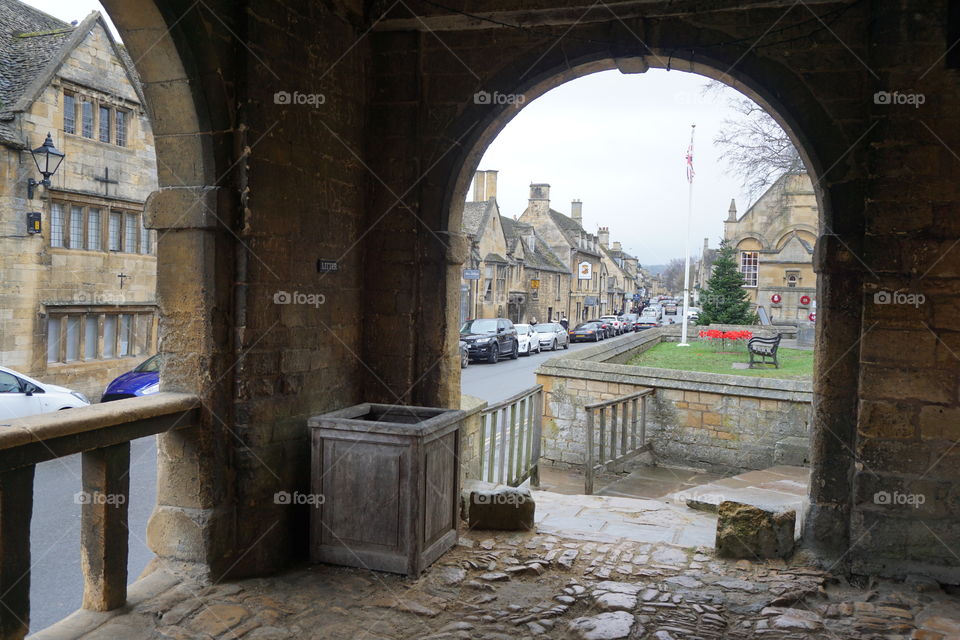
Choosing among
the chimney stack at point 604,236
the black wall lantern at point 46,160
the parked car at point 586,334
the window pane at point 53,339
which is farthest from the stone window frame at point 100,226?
the chimney stack at point 604,236

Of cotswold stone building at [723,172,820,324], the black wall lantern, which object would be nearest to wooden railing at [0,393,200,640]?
the black wall lantern

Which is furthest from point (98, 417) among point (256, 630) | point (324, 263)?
point (324, 263)

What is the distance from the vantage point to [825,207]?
14.1 feet

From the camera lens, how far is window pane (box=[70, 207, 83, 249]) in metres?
14.3

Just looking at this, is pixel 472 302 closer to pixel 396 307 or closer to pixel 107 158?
pixel 107 158

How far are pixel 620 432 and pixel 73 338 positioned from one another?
36.8 ft

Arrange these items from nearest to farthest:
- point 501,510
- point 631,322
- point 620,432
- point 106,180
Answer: point 501,510 < point 620,432 < point 106,180 < point 631,322

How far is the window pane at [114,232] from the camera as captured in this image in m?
15.2

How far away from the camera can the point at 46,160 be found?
42.4ft

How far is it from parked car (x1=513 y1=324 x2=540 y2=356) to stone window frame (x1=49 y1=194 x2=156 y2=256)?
13444 mm

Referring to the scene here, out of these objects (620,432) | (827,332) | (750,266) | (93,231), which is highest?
(750,266)

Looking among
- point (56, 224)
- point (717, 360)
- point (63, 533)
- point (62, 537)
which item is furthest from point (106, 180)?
point (717, 360)

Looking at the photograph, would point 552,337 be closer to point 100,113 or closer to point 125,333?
point 125,333

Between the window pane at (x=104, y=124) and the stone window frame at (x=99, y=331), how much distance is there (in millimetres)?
3478
